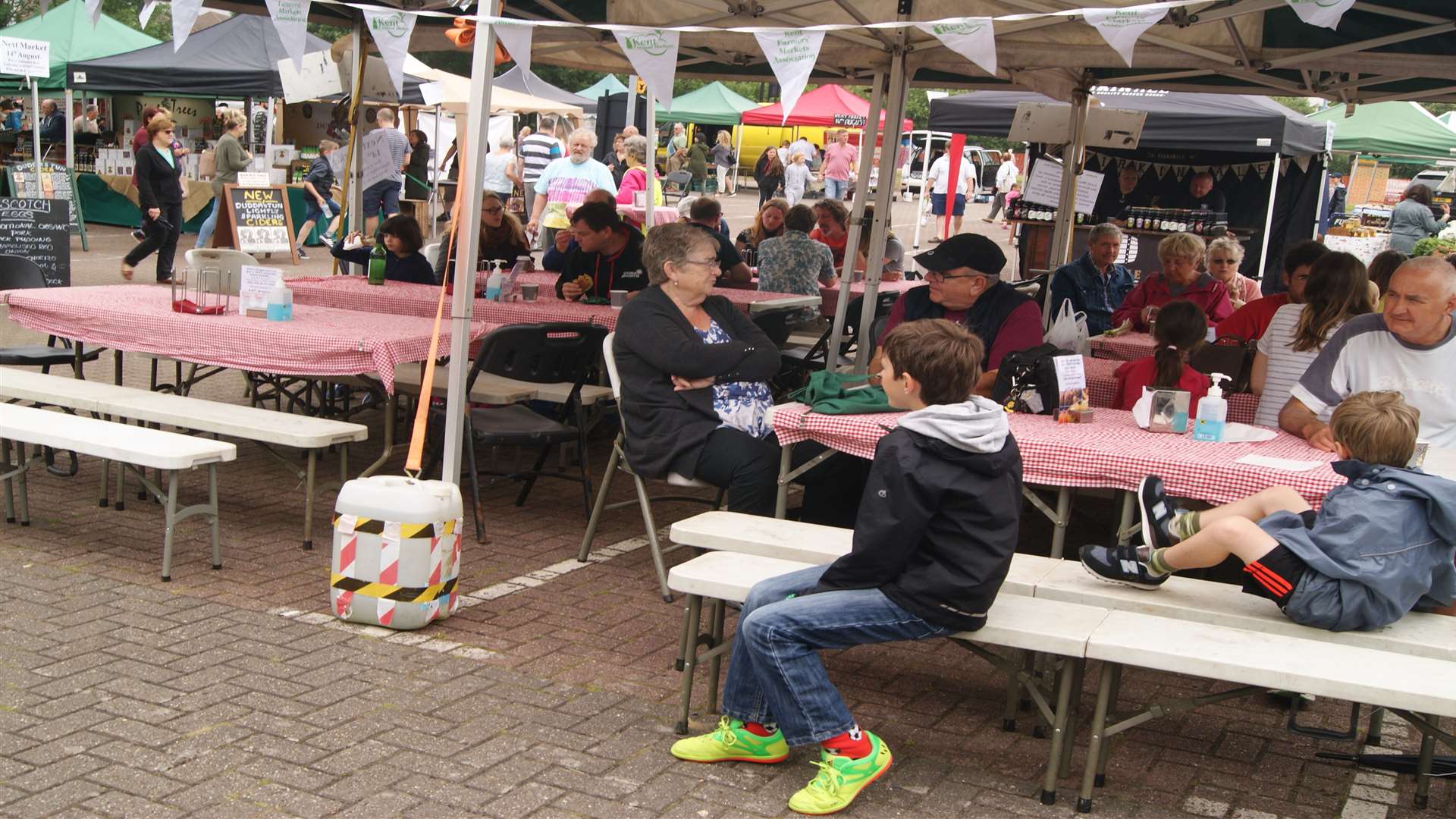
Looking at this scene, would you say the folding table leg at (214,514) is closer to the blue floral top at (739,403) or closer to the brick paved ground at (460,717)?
the brick paved ground at (460,717)

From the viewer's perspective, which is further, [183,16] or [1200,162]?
[1200,162]

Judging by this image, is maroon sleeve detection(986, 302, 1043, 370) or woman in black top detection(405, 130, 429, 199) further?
woman in black top detection(405, 130, 429, 199)

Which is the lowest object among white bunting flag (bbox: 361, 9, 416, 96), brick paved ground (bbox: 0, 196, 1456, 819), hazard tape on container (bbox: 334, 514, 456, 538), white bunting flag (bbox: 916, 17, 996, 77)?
brick paved ground (bbox: 0, 196, 1456, 819)

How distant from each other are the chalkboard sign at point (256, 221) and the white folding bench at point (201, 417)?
10.2 m

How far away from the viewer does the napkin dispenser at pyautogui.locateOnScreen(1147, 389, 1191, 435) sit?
4.67 m

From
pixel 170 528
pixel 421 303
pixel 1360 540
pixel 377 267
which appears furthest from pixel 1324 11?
pixel 377 267

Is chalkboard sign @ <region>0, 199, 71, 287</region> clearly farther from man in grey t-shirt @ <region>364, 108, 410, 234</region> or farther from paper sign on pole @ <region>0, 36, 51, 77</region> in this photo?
man in grey t-shirt @ <region>364, 108, 410, 234</region>

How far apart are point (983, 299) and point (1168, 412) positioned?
3.64 feet

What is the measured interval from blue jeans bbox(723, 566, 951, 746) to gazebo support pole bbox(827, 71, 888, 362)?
376 cm

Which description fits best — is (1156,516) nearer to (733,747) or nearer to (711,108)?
(733,747)

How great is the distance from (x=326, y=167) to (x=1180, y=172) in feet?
35.0

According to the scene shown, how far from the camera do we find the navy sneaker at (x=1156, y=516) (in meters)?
3.77

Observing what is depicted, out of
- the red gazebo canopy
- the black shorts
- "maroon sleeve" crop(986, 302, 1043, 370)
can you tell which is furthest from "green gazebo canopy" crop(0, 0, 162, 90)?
the black shorts

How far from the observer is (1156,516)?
12.4 ft
